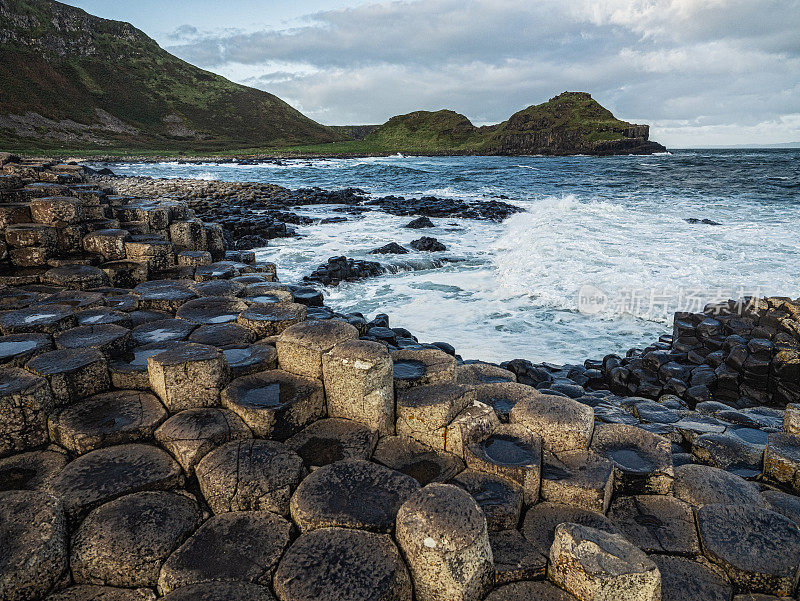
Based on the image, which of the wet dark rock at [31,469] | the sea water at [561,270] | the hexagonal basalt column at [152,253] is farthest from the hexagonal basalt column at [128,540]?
the sea water at [561,270]

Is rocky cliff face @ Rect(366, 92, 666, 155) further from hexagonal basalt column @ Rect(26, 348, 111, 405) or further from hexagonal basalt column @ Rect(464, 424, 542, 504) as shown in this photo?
hexagonal basalt column @ Rect(26, 348, 111, 405)

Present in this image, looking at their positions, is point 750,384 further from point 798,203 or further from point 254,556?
point 798,203

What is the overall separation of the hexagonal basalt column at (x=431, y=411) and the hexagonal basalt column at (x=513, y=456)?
322 mm

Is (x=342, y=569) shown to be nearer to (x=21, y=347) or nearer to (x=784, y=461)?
(x=784, y=461)

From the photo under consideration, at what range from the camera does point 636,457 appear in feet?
12.6

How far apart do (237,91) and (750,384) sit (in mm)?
184631

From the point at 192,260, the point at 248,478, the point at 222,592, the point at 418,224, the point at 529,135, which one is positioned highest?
the point at 529,135

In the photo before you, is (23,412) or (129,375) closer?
(23,412)

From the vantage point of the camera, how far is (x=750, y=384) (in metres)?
7.82

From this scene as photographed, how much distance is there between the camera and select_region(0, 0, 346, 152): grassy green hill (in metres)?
93.2

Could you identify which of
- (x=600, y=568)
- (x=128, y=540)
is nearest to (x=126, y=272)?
(x=128, y=540)

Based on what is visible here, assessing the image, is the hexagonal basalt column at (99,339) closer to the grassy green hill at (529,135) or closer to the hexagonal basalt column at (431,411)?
the hexagonal basalt column at (431,411)

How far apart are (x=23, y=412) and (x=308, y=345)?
2294mm

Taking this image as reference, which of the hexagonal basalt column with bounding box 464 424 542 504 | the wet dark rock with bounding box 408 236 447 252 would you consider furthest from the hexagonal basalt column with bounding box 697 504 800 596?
the wet dark rock with bounding box 408 236 447 252
